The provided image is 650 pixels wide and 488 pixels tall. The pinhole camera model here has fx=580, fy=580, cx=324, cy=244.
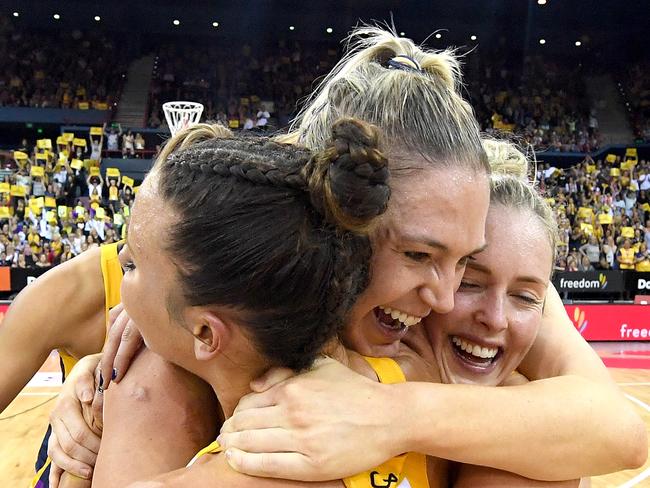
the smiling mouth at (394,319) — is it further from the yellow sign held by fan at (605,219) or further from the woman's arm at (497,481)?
the yellow sign held by fan at (605,219)

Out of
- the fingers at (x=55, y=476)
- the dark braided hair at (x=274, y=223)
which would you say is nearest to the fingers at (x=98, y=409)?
the fingers at (x=55, y=476)

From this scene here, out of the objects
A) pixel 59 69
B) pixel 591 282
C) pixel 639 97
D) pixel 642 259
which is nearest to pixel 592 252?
pixel 642 259

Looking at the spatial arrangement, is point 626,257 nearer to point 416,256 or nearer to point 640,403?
point 640,403

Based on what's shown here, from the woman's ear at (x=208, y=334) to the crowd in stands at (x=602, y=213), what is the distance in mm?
7074

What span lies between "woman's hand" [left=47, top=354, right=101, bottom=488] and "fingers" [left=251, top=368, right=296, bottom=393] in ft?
1.46

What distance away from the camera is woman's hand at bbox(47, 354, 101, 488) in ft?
3.59

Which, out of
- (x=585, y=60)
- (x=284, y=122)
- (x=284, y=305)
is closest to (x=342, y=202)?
(x=284, y=305)

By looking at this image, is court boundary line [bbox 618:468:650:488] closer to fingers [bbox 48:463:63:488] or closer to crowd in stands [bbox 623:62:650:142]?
fingers [bbox 48:463:63:488]

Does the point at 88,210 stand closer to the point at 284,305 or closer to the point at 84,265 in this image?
the point at 84,265

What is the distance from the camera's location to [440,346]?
3.76ft

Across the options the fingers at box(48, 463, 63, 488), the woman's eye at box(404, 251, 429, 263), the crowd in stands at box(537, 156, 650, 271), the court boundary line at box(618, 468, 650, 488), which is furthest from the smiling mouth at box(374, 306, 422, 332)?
the crowd in stands at box(537, 156, 650, 271)

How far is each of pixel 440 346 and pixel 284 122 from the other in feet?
44.9

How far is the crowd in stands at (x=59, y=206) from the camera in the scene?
330 inches

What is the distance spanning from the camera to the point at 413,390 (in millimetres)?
886
